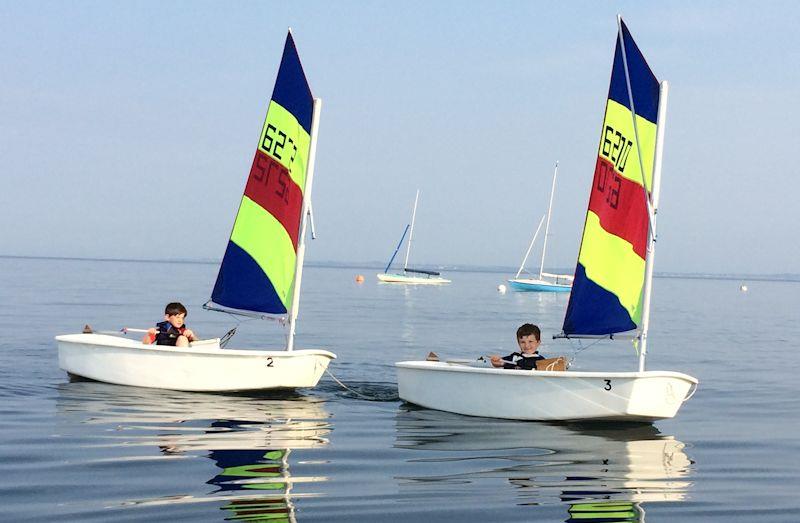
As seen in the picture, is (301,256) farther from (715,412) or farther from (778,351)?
(778,351)

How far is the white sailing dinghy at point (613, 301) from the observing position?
508 inches

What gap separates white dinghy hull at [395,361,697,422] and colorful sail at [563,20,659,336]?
142 cm

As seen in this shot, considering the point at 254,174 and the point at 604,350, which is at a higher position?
the point at 254,174

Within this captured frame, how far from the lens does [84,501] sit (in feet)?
27.3

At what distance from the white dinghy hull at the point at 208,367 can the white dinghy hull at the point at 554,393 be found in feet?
6.48

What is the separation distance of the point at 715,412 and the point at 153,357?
9.32m

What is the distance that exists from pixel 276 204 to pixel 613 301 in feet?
19.6

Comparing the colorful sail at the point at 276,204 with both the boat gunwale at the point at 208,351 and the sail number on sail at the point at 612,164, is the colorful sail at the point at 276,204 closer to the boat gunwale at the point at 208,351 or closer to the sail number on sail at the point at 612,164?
the boat gunwale at the point at 208,351

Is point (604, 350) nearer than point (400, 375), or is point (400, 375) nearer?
point (400, 375)

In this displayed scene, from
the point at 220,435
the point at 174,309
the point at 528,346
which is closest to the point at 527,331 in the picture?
the point at 528,346

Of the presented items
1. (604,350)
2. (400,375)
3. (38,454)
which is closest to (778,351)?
(604,350)

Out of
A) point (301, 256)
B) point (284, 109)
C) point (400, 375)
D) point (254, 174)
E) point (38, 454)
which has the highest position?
point (284, 109)

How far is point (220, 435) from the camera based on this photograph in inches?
475

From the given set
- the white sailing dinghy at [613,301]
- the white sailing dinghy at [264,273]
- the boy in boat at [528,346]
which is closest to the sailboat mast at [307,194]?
the white sailing dinghy at [264,273]
